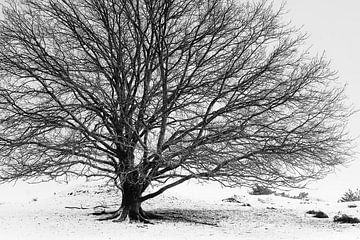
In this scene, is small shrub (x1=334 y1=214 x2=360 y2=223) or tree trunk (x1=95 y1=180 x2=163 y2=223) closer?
tree trunk (x1=95 y1=180 x2=163 y2=223)

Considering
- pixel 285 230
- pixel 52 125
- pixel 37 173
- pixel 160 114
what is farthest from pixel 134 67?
pixel 285 230

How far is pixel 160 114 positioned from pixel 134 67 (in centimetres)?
139

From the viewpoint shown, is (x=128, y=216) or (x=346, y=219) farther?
(x=346, y=219)

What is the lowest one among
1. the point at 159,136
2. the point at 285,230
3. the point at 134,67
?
the point at 285,230

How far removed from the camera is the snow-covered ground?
34.5 ft

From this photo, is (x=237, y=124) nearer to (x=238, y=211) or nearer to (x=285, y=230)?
(x=285, y=230)

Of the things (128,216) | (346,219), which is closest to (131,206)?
(128,216)

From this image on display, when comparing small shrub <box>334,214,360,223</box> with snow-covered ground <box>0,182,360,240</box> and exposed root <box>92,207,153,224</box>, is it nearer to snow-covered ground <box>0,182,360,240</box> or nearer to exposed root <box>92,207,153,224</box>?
snow-covered ground <box>0,182,360,240</box>

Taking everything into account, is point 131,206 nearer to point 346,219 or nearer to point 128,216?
point 128,216

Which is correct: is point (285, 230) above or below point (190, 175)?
below

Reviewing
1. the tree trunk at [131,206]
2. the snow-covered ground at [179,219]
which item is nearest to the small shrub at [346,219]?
the snow-covered ground at [179,219]

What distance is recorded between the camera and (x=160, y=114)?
40.8 feet

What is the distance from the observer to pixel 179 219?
13086mm

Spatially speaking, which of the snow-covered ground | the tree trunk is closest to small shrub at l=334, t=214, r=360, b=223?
the snow-covered ground
